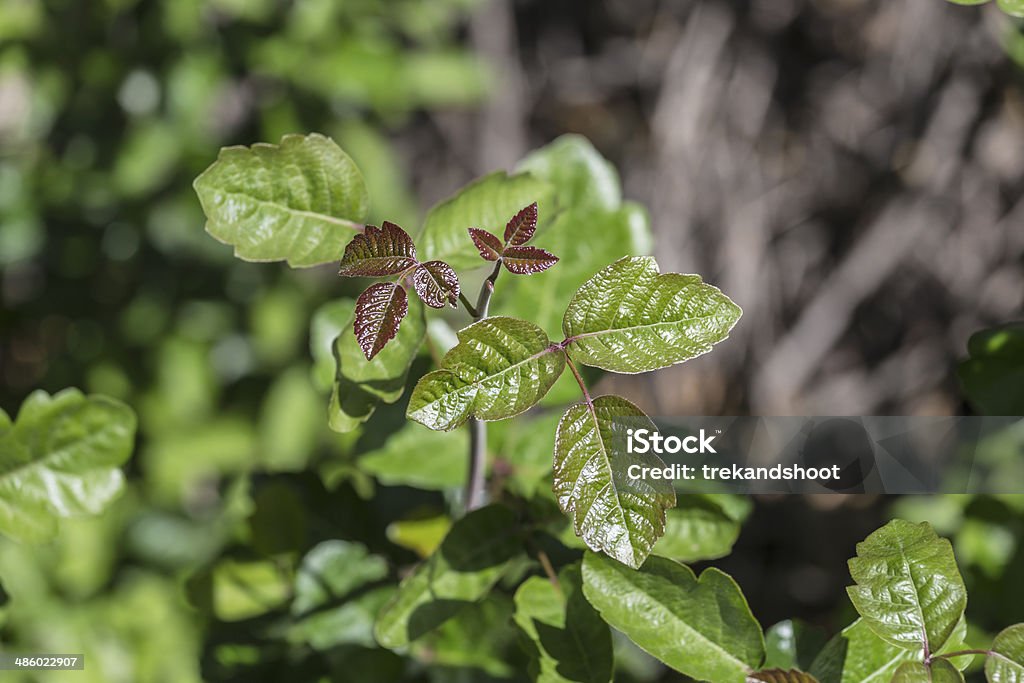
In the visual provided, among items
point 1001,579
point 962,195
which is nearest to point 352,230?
point 1001,579

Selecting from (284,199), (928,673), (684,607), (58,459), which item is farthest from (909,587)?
(58,459)

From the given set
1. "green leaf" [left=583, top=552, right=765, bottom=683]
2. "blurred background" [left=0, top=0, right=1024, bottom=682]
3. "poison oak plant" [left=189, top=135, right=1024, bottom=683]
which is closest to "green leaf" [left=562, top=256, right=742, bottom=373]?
"poison oak plant" [left=189, top=135, right=1024, bottom=683]

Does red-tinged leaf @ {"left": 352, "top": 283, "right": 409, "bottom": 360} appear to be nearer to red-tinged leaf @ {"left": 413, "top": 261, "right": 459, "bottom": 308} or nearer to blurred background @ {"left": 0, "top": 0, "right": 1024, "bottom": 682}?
red-tinged leaf @ {"left": 413, "top": 261, "right": 459, "bottom": 308}

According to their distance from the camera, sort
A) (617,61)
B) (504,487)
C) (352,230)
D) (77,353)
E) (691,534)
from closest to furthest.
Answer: (352,230) → (691,534) → (504,487) → (77,353) → (617,61)

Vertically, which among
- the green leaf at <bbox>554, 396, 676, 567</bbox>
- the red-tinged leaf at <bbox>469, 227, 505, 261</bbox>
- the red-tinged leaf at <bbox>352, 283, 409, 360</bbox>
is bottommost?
the green leaf at <bbox>554, 396, 676, 567</bbox>

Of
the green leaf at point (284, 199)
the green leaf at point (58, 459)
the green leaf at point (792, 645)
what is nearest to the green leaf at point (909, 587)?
the green leaf at point (792, 645)

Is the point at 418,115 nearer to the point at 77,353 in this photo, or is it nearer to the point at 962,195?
the point at 77,353
